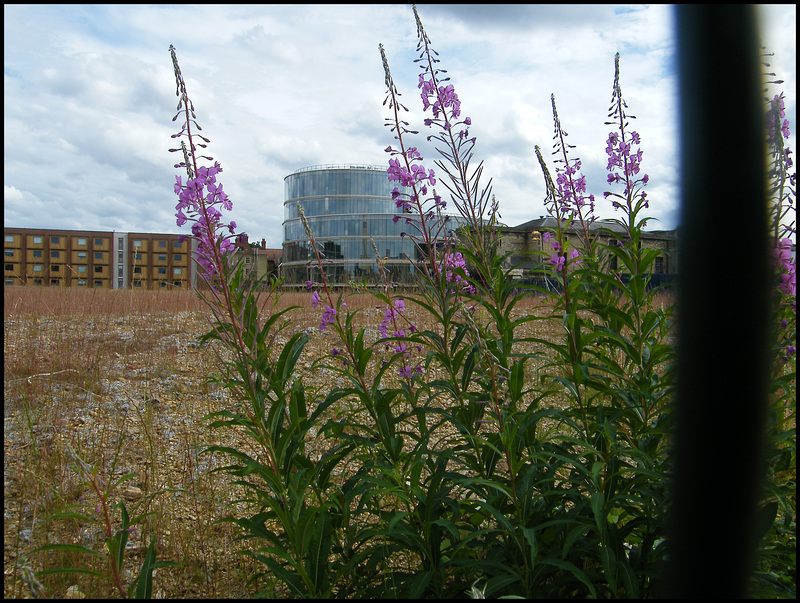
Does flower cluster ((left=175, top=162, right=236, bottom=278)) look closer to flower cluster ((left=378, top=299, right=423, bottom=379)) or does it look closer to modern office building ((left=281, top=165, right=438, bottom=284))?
flower cluster ((left=378, top=299, right=423, bottom=379))

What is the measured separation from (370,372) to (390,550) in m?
3.88

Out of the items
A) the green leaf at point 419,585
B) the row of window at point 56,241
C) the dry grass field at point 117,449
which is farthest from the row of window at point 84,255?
the green leaf at point 419,585

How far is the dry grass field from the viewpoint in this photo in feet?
8.76

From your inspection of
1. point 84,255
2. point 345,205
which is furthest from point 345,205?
point 84,255

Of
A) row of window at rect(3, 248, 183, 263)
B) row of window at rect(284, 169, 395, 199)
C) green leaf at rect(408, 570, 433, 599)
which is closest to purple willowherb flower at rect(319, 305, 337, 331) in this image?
green leaf at rect(408, 570, 433, 599)

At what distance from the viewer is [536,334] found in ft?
25.6

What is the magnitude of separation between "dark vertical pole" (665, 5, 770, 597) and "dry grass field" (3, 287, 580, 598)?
5.43 ft

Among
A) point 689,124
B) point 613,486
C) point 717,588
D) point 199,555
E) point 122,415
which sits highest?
point 689,124

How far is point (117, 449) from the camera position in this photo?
2.02 meters

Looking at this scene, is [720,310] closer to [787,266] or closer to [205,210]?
[787,266]

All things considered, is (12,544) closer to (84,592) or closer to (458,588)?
(84,592)

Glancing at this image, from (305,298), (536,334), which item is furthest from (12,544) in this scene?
(305,298)

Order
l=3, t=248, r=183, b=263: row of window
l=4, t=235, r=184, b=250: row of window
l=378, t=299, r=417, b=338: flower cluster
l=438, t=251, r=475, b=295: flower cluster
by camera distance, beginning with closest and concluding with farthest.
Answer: l=438, t=251, r=475, b=295: flower cluster → l=378, t=299, r=417, b=338: flower cluster → l=3, t=248, r=183, b=263: row of window → l=4, t=235, r=184, b=250: row of window

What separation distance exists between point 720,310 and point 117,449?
86.8 inches
